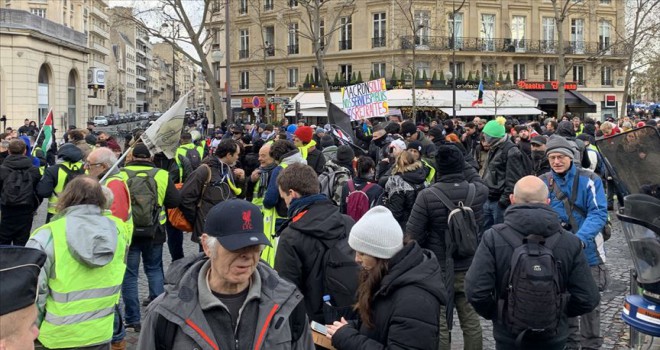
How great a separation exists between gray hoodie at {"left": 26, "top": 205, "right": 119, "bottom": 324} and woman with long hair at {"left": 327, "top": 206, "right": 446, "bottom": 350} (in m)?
1.63

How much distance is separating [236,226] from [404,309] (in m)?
0.90

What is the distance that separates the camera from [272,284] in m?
2.83

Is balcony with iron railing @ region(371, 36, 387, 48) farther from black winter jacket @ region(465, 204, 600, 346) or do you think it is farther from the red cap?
black winter jacket @ region(465, 204, 600, 346)

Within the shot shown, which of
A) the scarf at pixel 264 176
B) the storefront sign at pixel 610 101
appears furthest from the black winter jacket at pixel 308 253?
the storefront sign at pixel 610 101

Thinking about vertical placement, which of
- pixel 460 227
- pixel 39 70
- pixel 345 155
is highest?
pixel 39 70

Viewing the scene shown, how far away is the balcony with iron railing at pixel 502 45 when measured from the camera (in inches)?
1743

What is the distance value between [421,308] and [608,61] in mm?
51410

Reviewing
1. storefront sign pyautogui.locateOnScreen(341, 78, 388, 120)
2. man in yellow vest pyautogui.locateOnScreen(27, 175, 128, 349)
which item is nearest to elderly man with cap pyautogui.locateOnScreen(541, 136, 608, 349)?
man in yellow vest pyautogui.locateOnScreen(27, 175, 128, 349)

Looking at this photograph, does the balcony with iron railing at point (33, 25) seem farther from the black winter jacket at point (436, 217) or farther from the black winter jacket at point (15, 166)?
the black winter jacket at point (436, 217)

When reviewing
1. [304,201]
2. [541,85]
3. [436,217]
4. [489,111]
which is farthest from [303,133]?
[541,85]

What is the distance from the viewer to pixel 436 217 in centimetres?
552

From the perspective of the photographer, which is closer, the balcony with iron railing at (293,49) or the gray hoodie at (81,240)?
the gray hoodie at (81,240)

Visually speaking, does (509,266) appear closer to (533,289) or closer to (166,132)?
(533,289)

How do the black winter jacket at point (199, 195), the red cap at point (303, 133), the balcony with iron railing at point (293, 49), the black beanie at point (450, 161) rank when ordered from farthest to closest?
the balcony with iron railing at point (293, 49) < the red cap at point (303, 133) < the black winter jacket at point (199, 195) < the black beanie at point (450, 161)
